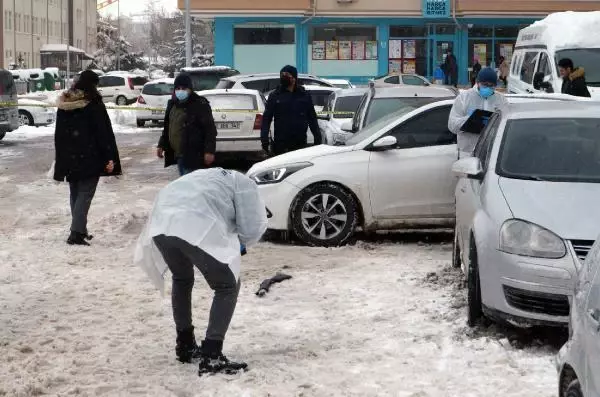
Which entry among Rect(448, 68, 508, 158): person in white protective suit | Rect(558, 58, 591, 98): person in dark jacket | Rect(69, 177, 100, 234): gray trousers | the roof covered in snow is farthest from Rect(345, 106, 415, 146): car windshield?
the roof covered in snow

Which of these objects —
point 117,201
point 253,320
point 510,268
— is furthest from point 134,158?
point 510,268

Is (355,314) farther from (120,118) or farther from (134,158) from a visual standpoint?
(120,118)

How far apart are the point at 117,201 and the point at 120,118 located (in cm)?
2098

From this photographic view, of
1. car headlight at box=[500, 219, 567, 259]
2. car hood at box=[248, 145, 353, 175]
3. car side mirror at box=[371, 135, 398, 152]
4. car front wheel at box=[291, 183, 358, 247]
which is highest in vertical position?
car side mirror at box=[371, 135, 398, 152]

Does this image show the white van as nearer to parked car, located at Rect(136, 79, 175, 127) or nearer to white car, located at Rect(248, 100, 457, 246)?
white car, located at Rect(248, 100, 457, 246)

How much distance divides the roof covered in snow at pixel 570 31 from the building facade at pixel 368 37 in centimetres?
2025

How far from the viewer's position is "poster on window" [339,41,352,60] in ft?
129

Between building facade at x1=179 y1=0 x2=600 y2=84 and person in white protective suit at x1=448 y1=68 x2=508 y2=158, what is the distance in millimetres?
29094

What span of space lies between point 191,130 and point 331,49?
98.5ft

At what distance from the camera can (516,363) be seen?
225 inches

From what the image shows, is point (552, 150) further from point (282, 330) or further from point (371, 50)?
point (371, 50)

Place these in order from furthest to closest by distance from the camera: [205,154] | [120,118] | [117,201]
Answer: [120,118]
[117,201]
[205,154]

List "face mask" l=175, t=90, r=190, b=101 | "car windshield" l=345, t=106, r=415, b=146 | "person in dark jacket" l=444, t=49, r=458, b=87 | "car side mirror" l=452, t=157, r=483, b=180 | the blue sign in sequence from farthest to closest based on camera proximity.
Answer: the blue sign < "person in dark jacket" l=444, t=49, r=458, b=87 < "car windshield" l=345, t=106, r=415, b=146 < "face mask" l=175, t=90, r=190, b=101 < "car side mirror" l=452, t=157, r=483, b=180

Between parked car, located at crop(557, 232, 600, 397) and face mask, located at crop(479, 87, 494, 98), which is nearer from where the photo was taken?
parked car, located at crop(557, 232, 600, 397)
